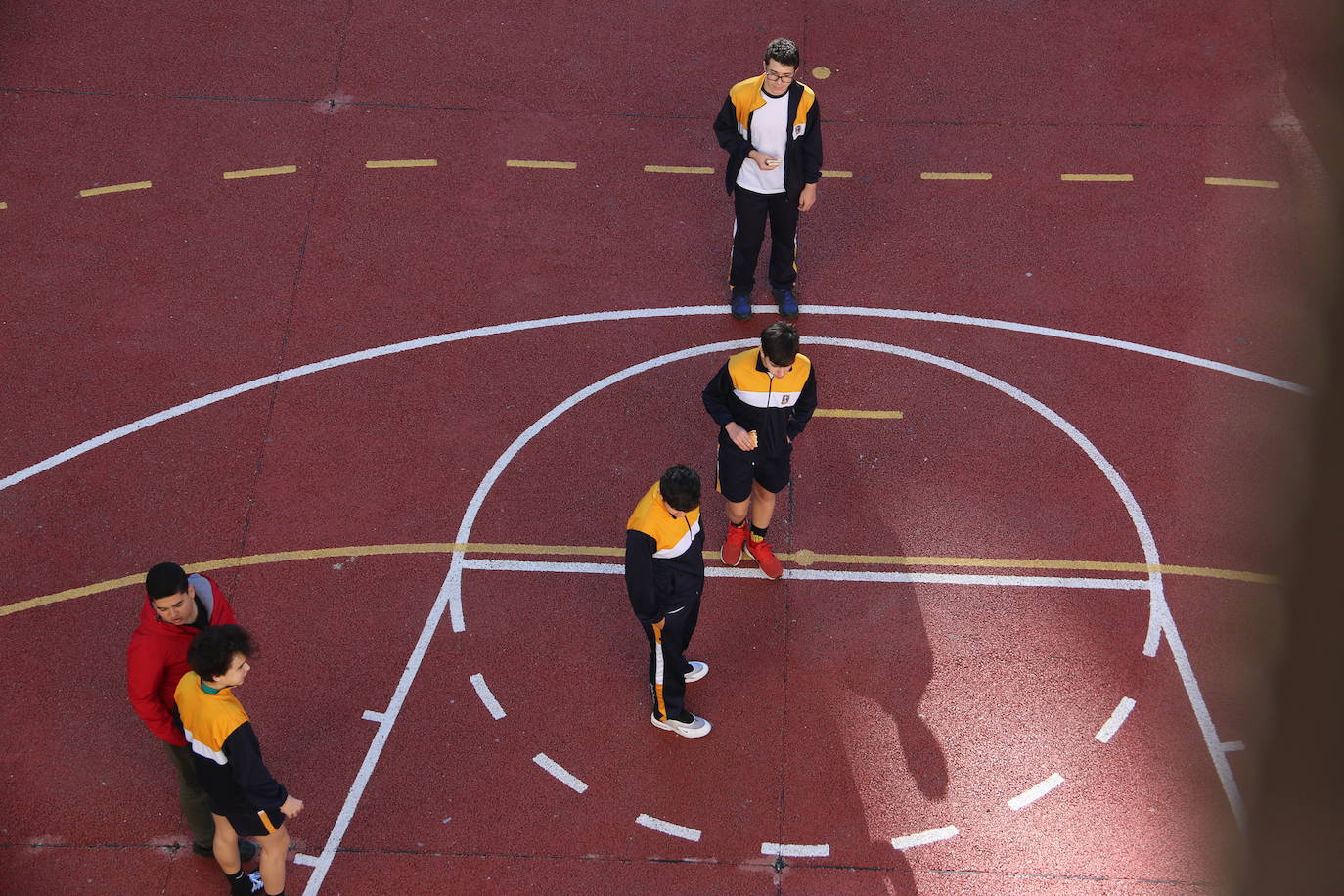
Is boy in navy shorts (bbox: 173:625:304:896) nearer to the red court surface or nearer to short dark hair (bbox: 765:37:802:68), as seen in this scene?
the red court surface

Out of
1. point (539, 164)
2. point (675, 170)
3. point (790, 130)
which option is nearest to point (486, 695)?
Result: point (790, 130)

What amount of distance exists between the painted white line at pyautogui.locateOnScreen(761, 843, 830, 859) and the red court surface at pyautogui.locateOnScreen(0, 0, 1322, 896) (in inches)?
0.9

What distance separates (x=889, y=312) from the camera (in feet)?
31.4

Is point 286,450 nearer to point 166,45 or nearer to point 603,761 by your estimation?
point 603,761

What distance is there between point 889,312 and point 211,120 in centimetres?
609

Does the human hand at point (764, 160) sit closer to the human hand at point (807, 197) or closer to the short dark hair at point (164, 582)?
the human hand at point (807, 197)

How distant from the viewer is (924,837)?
23.5 ft

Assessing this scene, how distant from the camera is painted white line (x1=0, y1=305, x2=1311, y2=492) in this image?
884cm

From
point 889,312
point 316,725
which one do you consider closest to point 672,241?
point 889,312

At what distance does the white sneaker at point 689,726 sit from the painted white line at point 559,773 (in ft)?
1.97

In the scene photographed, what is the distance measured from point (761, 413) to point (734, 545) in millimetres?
1272

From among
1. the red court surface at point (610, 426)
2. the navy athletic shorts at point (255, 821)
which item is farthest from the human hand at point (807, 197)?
the navy athletic shorts at point (255, 821)

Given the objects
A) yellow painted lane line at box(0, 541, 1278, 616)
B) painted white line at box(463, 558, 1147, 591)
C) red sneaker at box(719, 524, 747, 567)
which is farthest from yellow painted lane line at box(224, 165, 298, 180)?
red sneaker at box(719, 524, 747, 567)

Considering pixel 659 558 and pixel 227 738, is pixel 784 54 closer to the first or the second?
pixel 659 558
